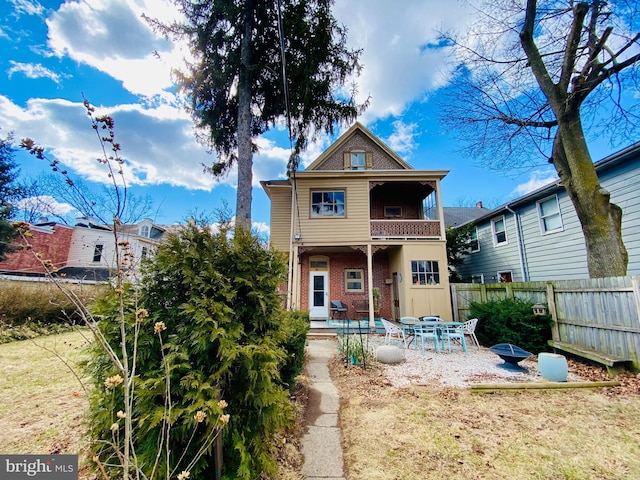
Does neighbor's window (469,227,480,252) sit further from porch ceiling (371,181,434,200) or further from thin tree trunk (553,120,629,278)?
thin tree trunk (553,120,629,278)

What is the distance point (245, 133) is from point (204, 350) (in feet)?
26.5

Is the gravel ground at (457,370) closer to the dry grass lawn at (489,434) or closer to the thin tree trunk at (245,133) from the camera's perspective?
the dry grass lawn at (489,434)

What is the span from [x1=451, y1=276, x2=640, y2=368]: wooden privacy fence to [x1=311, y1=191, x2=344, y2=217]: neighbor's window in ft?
23.0

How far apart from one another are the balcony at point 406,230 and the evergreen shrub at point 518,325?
13.7ft

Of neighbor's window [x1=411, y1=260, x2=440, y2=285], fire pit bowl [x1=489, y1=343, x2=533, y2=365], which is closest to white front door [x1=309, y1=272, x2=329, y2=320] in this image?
neighbor's window [x1=411, y1=260, x2=440, y2=285]

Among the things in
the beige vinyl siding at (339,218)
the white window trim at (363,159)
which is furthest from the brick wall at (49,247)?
the white window trim at (363,159)

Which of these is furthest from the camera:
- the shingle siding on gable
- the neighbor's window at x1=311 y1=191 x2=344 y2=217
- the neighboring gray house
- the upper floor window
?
the shingle siding on gable

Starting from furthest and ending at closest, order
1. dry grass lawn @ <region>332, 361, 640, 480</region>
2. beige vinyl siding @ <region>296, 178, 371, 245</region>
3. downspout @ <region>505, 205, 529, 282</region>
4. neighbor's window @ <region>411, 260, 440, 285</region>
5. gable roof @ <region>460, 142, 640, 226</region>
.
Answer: beige vinyl siding @ <region>296, 178, 371, 245</region> → downspout @ <region>505, 205, 529, 282</region> → neighbor's window @ <region>411, 260, 440, 285</region> → gable roof @ <region>460, 142, 640, 226</region> → dry grass lawn @ <region>332, 361, 640, 480</region>

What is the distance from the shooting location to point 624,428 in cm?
327

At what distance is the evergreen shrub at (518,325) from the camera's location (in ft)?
22.6

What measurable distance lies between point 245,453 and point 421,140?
1258cm

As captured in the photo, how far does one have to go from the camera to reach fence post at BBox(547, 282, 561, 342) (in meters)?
6.73

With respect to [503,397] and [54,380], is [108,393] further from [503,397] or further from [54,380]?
[503,397]

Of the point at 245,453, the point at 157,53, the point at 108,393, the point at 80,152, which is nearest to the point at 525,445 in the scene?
the point at 245,453
